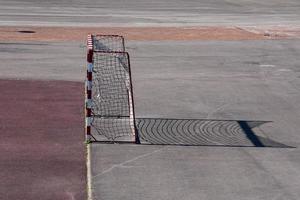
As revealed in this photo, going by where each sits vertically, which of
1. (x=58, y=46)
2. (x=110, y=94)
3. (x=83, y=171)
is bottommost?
(x=83, y=171)

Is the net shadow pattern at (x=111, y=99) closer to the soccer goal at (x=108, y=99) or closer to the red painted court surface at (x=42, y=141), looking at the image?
the soccer goal at (x=108, y=99)

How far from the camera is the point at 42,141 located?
690 inches

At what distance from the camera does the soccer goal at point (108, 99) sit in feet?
59.3

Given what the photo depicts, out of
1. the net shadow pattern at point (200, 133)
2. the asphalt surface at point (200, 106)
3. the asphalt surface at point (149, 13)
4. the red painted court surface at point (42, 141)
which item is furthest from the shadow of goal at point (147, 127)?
the asphalt surface at point (149, 13)

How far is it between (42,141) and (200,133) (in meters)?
3.63

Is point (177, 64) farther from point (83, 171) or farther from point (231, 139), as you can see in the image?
point (83, 171)

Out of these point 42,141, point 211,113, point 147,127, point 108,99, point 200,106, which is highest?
point 108,99

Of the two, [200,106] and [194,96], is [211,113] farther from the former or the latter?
[194,96]

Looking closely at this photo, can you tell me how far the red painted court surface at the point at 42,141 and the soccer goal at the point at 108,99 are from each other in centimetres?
42

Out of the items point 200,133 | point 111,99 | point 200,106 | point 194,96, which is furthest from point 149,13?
point 200,133

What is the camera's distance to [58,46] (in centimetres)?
3288

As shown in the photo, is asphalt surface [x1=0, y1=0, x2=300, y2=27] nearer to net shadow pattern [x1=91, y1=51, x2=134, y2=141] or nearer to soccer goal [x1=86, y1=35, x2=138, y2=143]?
net shadow pattern [x1=91, y1=51, x2=134, y2=141]

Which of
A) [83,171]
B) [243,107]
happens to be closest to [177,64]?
[243,107]

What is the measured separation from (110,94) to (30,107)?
2972 mm
